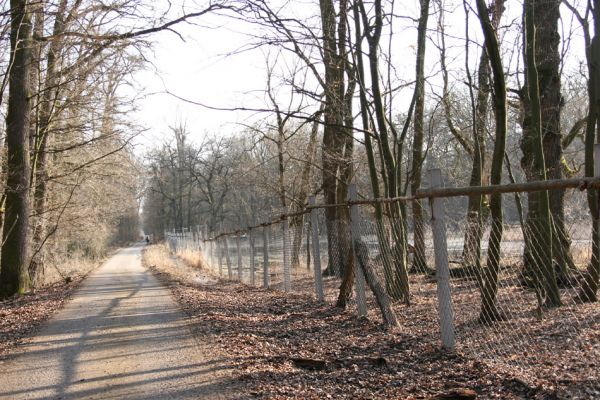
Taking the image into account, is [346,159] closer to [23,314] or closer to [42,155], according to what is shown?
[23,314]

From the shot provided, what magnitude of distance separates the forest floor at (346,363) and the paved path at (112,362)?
0.39 metres

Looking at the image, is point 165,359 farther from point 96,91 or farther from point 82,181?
point 82,181

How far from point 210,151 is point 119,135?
45679mm

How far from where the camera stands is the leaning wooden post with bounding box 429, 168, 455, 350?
592 cm

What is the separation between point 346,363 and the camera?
5836 mm

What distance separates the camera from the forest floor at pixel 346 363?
4.70m

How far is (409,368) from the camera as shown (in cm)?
557

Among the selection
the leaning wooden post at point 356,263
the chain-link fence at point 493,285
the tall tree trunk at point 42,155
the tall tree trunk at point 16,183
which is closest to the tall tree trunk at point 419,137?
the chain-link fence at point 493,285

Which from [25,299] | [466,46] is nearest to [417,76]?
[466,46]

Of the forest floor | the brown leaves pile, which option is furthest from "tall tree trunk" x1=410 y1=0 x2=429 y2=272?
the brown leaves pile

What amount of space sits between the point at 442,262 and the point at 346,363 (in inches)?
55.9

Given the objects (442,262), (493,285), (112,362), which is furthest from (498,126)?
(112,362)

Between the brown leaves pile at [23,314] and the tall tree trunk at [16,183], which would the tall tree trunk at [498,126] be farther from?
the tall tree trunk at [16,183]

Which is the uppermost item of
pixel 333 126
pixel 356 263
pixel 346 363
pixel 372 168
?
pixel 333 126
